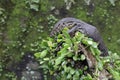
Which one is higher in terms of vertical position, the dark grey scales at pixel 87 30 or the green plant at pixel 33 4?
the dark grey scales at pixel 87 30

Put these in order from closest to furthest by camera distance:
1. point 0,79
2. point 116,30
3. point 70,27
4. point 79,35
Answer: point 79,35 < point 70,27 < point 0,79 < point 116,30

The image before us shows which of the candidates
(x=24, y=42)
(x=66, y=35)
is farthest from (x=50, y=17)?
(x=66, y=35)

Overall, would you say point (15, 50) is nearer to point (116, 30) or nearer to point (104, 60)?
point (116, 30)

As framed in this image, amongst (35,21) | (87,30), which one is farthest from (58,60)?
(35,21)

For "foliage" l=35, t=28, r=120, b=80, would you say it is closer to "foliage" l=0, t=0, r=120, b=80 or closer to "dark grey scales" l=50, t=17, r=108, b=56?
"dark grey scales" l=50, t=17, r=108, b=56

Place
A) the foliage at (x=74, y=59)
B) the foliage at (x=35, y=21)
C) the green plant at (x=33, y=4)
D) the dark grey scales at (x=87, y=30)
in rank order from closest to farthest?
the foliage at (x=74, y=59), the dark grey scales at (x=87, y=30), the foliage at (x=35, y=21), the green plant at (x=33, y=4)

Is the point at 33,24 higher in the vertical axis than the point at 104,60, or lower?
lower

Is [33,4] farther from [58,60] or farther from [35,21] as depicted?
[58,60]

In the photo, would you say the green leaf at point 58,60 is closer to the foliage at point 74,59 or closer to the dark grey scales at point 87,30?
the foliage at point 74,59

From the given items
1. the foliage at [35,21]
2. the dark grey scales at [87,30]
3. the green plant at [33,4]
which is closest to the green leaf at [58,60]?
the dark grey scales at [87,30]

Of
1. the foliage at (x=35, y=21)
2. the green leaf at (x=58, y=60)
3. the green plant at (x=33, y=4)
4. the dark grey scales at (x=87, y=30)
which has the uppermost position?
the dark grey scales at (x=87, y=30)

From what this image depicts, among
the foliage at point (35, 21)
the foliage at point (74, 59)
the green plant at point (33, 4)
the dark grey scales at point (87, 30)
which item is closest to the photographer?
the foliage at point (74, 59)

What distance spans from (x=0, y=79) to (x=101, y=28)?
172 cm

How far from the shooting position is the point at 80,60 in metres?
2.61
